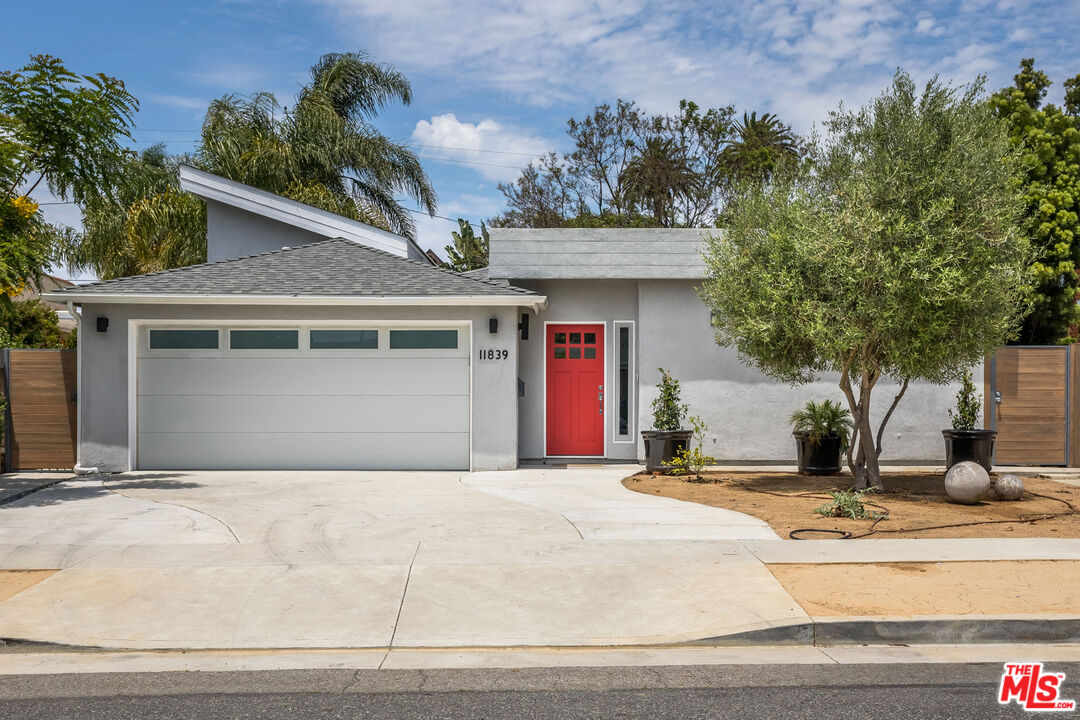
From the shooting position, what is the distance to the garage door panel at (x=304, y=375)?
13672 mm

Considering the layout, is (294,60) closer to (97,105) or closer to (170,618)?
(97,105)

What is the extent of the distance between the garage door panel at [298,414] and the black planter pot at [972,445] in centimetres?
754

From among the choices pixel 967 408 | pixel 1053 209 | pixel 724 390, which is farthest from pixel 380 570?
pixel 1053 209

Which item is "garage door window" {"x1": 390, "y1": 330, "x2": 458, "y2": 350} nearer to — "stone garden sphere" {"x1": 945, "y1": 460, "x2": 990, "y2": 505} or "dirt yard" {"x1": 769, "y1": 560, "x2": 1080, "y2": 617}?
"stone garden sphere" {"x1": 945, "y1": 460, "x2": 990, "y2": 505}

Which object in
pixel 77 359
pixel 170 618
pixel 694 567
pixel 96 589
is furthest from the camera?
pixel 77 359

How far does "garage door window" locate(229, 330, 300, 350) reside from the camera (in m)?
13.7

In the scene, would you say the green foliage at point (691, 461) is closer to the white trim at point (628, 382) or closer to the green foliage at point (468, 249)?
the white trim at point (628, 382)

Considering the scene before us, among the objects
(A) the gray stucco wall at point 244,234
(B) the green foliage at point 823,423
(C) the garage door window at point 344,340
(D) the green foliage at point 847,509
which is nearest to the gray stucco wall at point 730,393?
(B) the green foliage at point 823,423

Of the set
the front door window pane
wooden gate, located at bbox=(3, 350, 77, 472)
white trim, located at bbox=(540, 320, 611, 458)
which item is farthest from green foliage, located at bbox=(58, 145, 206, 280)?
the front door window pane

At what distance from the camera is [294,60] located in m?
29.6

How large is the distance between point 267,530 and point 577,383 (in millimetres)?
6977

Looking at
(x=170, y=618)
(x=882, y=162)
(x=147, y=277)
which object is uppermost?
(x=882, y=162)

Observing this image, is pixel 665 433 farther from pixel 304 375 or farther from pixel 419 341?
pixel 304 375

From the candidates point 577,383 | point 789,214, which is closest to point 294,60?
point 577,383
